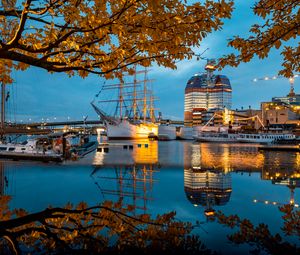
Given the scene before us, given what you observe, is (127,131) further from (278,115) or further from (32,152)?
(32,152)

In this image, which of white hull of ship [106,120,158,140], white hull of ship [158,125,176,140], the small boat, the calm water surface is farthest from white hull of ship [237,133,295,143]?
the calm water surface

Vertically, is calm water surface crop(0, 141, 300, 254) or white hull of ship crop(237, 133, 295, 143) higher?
white hull of ship crop(237, 133, 295, 143)

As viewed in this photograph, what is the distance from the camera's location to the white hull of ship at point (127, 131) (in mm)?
97062

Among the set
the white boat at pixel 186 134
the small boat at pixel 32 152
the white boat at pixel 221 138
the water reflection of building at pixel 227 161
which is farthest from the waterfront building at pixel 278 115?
the small boat at pixel 32 152

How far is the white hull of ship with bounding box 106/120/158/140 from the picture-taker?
97062 millimetres

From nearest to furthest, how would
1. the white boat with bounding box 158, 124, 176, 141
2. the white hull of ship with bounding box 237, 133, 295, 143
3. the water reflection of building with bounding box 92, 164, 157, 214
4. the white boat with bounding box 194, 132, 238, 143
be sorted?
the water reflection of building with bounding box 92, 164, 157, 214 → the white hull of ship with bounding box 237, 133, 295, 143 → the white boat with bounding box 194, 132, 238, 143 → the white boat with bounding box 158, 124, 176, 141

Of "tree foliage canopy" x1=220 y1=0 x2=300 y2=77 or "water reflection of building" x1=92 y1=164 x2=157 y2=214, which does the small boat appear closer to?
"water reflection of building" x1=92 y1=164 x2=157 y2=214

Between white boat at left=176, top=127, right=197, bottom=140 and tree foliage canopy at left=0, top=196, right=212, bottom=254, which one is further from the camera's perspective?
white boat at left=176, top=127, right=197, bottom=140

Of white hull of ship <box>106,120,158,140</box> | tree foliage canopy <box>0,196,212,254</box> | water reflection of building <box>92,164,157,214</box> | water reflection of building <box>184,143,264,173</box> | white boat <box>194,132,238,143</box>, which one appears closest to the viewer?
tree foliage canopy <box>0,196,212,254</box>

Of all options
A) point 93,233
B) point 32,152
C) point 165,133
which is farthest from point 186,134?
point 93,233

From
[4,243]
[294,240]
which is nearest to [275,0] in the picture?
[294,240]

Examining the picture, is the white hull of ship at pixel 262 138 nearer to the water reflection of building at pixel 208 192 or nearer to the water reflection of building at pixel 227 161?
the water reflection of building at pixel 227 161

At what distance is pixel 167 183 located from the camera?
1246 centimetres

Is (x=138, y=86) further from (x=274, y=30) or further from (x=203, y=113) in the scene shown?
(x=274, y=30)
